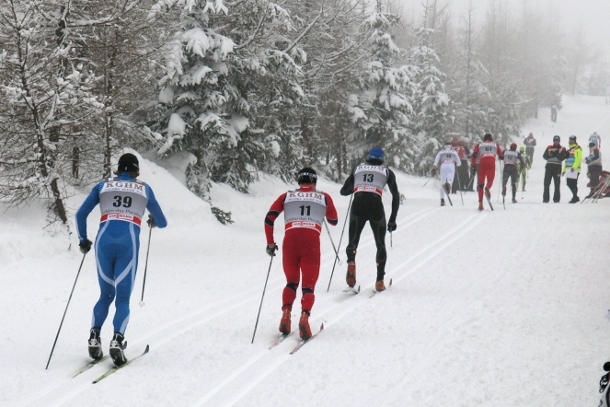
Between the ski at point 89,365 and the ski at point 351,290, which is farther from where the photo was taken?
the ski at point 351,290

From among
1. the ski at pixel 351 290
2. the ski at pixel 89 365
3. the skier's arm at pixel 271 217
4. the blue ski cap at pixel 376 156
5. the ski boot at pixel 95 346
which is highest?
the blue ski cap at pixel 376 156

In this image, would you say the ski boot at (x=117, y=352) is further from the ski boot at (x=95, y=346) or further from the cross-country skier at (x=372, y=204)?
the cross-country skier at (x=372, y=204)

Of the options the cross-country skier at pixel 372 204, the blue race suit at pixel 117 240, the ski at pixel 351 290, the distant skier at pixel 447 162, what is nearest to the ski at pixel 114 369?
the blue race suit at pixel 117 240

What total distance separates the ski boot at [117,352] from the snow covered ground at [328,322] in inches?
5.1

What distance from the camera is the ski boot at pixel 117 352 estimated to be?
6184mm

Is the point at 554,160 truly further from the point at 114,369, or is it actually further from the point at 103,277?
the point at 114,369

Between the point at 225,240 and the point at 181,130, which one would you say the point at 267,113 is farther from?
the point at 225,240

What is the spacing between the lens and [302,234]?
7680 millimetres

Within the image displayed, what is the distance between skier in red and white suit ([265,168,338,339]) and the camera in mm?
7637

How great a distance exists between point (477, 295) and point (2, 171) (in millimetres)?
8541

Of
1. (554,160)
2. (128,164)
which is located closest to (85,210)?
(128,164)

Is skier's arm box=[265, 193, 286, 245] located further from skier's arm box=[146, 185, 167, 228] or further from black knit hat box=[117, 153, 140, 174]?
black knit hat box=[117, 153, 140, 174]

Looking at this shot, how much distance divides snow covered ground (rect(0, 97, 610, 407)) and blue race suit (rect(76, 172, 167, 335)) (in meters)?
0.61

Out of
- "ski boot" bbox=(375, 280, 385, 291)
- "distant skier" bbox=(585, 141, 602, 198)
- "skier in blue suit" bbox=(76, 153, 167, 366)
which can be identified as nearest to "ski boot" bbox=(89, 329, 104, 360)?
Result: "skier in blue suit" bbox=(76, 153, 167, 366)
